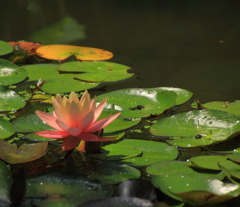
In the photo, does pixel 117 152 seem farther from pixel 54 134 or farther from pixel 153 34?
pixel 153 34

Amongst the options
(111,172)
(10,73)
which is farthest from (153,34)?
(111,172)

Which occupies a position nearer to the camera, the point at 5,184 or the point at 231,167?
the point at 5,184

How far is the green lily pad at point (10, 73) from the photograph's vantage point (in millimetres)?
1843

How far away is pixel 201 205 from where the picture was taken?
942mm

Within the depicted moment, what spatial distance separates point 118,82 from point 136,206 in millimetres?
1066

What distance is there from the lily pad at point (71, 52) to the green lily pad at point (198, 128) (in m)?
0.94

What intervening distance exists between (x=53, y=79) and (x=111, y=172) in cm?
92

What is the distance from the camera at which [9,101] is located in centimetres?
156

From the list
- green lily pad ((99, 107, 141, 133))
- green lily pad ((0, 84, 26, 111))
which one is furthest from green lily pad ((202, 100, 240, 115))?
green lily pad ((0, 84, 26, 111))

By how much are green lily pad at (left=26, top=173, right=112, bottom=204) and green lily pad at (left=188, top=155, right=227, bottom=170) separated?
280 millimetres

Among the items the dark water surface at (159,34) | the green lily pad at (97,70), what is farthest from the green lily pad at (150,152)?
the green lily pad at (97,70)

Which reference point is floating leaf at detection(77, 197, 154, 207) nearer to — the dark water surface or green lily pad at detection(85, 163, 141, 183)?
green lily pad at detection(85, 163, 141, 183)

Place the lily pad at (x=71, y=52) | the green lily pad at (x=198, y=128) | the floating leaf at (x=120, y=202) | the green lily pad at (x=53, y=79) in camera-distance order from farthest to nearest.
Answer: the lily pad at (x=71, y=52) → the green lily pad at (x=53, y=79) → the green lily pad at (x=198, y=128) → the floating leaf at (x=120, y=202)

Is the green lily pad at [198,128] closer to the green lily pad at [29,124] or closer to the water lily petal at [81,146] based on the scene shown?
the water lily petal at [81,146]
